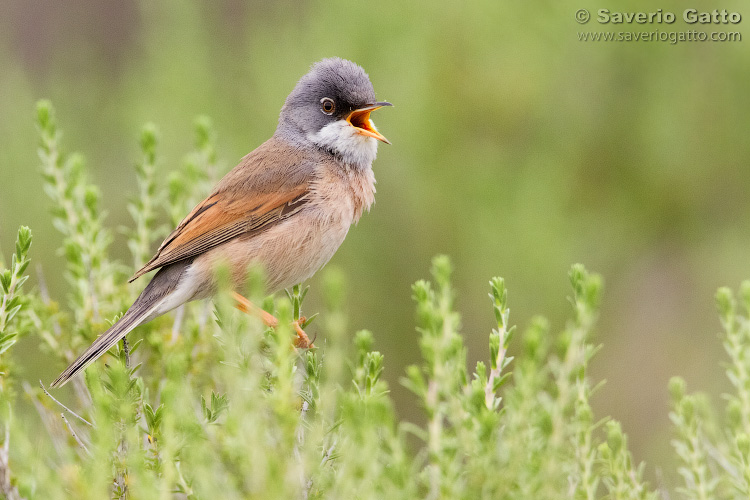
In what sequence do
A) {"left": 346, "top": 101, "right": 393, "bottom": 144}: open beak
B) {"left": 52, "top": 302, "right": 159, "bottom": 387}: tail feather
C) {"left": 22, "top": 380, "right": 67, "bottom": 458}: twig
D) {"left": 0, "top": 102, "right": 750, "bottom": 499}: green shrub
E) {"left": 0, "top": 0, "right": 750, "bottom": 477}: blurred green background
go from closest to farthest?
{"left": 0, "top": 102, "right": 750, "bottom": 499}: green shrub → {"left": 22, "top": 380, "right": 67, "bottom": 458}: twig → {"left": 52, "top": 302, "right": 159, "bottom": 387}: tail feather → {"left": 346, "top": 101, "right": 393, "bottom": 144}: open beak → {"left": 0, "top": 0, "right": 750, "bottom": 477}: blurred green background

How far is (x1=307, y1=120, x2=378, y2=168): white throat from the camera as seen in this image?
4.23m

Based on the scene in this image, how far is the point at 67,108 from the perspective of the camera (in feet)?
22.0

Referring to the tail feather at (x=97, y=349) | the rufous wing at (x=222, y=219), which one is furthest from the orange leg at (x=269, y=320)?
the tail feather at (x=97, y=349)

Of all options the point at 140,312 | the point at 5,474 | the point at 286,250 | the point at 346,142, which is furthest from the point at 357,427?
the point at 346,142

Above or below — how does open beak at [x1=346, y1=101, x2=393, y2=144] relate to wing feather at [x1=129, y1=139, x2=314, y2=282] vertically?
above

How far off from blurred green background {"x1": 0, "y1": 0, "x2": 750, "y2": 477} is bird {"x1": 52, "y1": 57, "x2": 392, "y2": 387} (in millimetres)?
1482

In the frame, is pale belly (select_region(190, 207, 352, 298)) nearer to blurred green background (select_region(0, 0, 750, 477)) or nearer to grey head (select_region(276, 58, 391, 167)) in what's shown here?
grey head (select_region(276, 58, 391, 167))

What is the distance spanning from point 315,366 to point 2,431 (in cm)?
107

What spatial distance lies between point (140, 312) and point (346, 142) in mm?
1437

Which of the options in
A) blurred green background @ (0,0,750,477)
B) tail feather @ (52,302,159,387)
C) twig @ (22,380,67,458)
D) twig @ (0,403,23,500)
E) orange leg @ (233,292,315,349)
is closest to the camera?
twig @ (0,403,23,500)

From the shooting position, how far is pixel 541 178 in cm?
555

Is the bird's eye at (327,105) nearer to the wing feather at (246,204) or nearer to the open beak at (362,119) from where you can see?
the open beak at (362,119)

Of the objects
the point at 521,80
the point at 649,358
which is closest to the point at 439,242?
the point at 521,80

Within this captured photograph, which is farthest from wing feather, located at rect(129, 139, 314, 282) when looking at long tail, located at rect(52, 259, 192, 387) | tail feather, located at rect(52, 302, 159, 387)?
tail feather, located at rect(52, 302, 159, 387)
